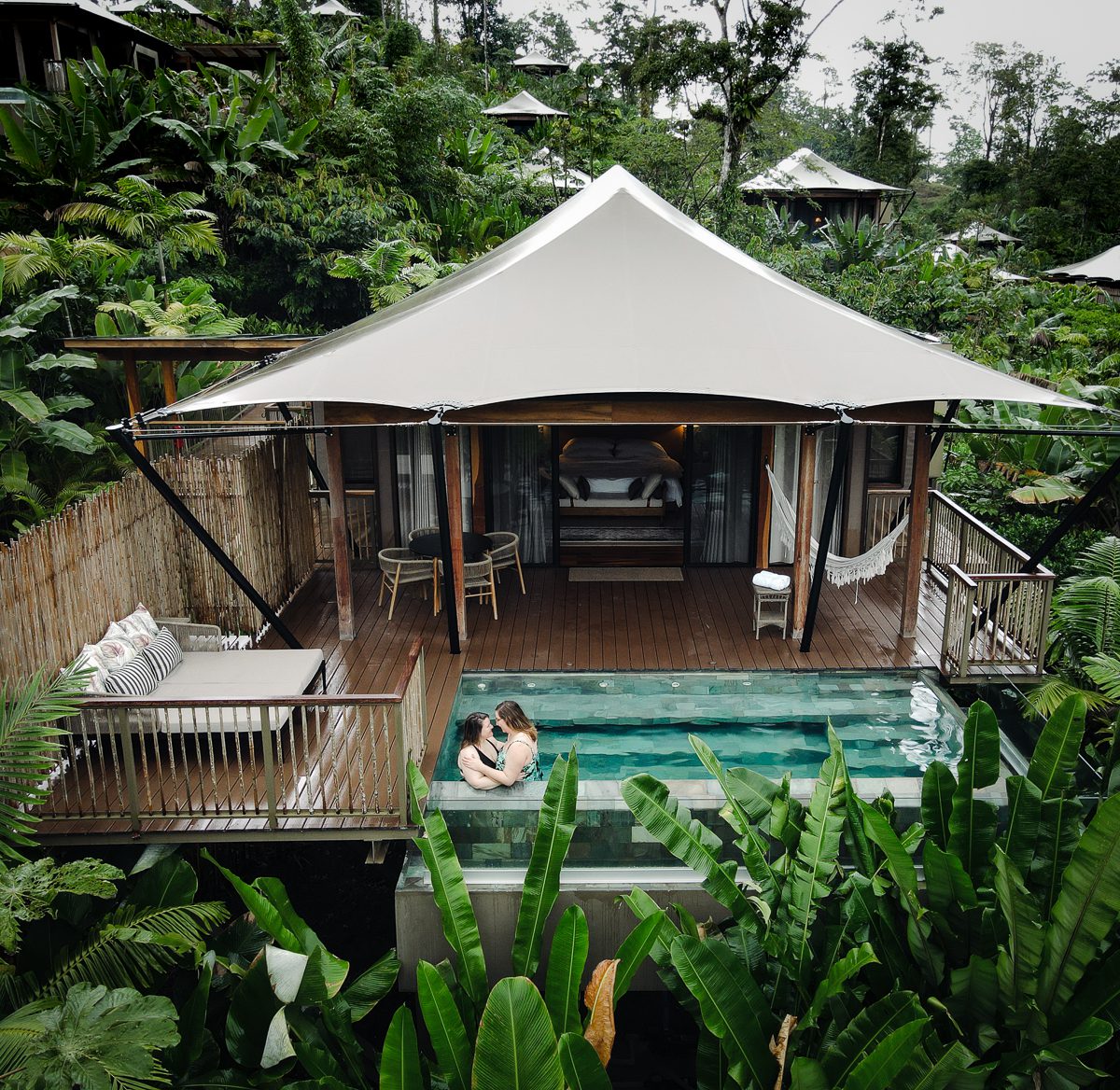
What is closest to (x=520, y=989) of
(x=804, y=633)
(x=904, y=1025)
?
(x=904, y=1025)

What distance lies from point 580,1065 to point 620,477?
24.3ft

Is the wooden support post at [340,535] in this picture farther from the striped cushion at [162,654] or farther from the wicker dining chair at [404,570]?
the striped cushion at [162,654]

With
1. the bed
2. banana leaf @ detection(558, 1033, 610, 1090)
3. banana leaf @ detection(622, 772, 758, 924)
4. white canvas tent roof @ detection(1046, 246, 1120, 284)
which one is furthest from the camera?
white canvas tent roof @ detection(1046, 246, 1120, 284)

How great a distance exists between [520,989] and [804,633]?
5.03 metres

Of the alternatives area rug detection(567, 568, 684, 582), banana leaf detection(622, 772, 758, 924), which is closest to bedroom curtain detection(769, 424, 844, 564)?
area rug detection(567, 568, 684, 582)

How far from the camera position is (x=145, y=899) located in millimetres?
5723

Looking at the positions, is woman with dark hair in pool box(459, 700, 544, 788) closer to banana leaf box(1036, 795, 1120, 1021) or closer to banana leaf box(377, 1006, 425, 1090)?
banana leaf box(377, 1006, 425, 1090)

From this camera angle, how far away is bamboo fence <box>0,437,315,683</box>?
6.24 meters

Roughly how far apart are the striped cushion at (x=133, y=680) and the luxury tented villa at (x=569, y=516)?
31 cm

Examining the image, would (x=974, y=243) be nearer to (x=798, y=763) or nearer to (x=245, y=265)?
(x=245, y=265)

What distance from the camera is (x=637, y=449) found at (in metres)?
12.2

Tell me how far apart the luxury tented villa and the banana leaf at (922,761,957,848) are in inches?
112

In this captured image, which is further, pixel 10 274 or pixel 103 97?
pixel 103 97

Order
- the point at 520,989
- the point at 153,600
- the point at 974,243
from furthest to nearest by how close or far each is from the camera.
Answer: the point at 974,243 < the point at 153,600 < the point at 520,989
